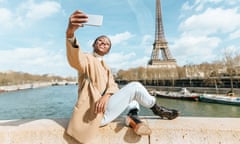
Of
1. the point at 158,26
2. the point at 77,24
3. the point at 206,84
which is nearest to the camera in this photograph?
the point at 77,24

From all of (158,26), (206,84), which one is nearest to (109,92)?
(206,84)

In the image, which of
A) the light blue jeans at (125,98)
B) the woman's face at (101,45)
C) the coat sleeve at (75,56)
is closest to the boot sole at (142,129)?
the light blue jeans at (125,98)

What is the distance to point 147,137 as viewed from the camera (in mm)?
1462

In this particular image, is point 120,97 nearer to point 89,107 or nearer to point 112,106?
point 112,106

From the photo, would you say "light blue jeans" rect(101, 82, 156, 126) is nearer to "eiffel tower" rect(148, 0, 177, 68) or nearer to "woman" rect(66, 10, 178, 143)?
"woman" rect(66, 10, 178, 143)

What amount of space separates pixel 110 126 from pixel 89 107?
0.72 ft

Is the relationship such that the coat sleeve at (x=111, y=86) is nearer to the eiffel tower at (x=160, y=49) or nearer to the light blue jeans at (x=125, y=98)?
the light blue jeans at (x=125, y=98)

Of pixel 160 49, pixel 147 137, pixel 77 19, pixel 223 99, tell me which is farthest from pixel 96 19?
pixel 160 49

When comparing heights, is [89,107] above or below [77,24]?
below

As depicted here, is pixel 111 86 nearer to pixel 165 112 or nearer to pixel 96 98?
pixel 96 98

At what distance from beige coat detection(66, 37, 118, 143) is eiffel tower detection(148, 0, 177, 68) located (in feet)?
140

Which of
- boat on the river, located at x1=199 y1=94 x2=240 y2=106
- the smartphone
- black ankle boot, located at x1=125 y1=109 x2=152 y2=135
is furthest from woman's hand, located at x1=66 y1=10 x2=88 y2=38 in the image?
boat on the river, located at x1=199 y1=94 x2=240 y2=106

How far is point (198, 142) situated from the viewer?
1.44 metres

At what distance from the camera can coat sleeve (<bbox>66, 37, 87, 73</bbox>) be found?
129 centimetres
